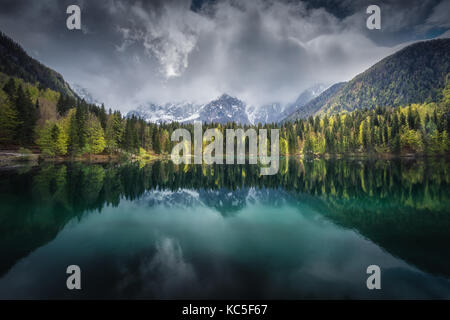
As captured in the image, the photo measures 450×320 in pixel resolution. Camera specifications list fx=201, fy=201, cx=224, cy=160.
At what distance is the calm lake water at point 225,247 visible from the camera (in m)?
7.50

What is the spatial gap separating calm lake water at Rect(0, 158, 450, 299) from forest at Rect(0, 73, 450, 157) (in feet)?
182

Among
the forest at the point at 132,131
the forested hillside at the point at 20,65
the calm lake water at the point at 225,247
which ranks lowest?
the calm lake water at the point at 225,247

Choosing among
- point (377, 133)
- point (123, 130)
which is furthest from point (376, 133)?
point (123, 130)

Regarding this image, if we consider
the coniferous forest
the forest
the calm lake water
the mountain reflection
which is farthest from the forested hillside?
the calm lake water

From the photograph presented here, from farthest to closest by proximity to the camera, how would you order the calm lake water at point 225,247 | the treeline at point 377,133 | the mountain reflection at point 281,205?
the treeline at point 377,133
the mountain reflection at point 281,205
the calm lake water at point 225,247

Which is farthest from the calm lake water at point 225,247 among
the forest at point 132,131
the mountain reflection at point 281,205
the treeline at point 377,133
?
the treeline at point 377,133

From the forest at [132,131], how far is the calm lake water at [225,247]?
55598 mm

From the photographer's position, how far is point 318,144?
133250mm

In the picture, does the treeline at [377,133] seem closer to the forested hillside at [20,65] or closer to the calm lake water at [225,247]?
the calm lake water at [225,247]

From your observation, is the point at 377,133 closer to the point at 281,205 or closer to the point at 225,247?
the point at 281,205

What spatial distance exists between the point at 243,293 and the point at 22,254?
10863 millimetres

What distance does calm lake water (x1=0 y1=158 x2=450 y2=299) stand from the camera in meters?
7.50
